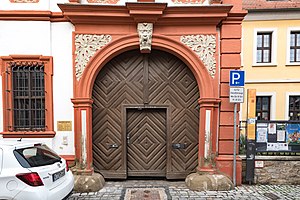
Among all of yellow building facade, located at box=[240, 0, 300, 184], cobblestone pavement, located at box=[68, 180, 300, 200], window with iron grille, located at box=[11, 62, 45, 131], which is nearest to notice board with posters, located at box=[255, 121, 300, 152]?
cobblestone pavement, located at box=[68, 180, 300, 200]

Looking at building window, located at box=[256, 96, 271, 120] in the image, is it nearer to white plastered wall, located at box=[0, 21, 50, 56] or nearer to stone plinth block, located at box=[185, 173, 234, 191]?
stone plinth block, located at box=[185, 173, 234, 191]

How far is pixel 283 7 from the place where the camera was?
12336 mm

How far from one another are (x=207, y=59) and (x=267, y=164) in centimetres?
302

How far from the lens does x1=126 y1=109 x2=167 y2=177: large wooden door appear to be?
5.56 m

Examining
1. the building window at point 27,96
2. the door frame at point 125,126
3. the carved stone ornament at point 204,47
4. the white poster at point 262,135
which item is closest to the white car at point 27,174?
the building window at point 27,96

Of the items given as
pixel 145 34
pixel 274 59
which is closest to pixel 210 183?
pixel 145 34

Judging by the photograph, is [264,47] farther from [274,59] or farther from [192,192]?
[192,192]

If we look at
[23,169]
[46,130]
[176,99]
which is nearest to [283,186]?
[176,99]

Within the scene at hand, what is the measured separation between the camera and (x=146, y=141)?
18.3ft

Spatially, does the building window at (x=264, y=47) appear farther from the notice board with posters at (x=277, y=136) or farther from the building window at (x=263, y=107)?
the notice board with posters at (x=277, y=136)

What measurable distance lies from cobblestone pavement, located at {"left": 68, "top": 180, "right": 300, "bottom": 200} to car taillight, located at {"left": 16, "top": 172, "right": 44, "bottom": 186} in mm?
1534

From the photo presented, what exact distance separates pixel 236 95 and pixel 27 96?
16.7 ft

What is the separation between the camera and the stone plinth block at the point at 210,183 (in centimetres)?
493

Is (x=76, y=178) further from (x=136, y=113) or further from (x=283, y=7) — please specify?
(x=283, y=7)
